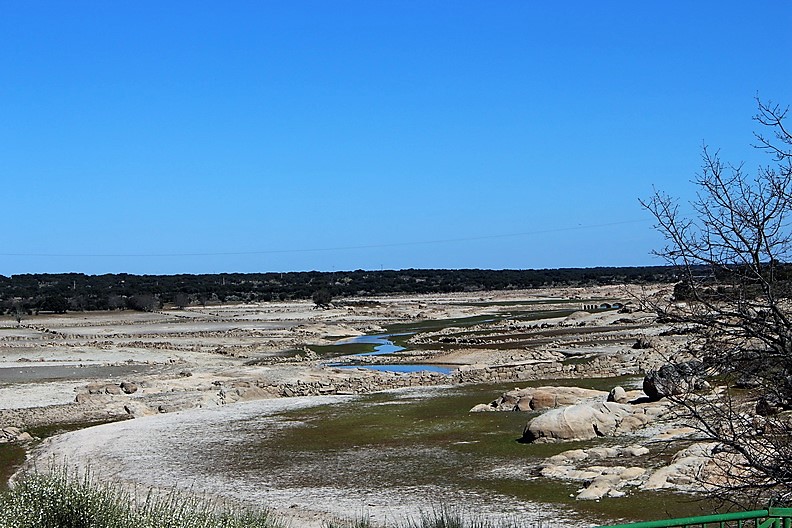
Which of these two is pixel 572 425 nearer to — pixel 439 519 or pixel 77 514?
pixel 439 519

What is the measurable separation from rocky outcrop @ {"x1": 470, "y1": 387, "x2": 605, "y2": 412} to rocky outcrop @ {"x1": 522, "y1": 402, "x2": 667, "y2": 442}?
4.31m

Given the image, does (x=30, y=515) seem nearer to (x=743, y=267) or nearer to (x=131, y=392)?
(x=743, y=267)

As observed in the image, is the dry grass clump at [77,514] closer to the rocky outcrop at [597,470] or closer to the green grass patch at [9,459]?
the rocky outcrop at [597,470]

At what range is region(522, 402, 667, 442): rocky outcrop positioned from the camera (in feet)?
68.8

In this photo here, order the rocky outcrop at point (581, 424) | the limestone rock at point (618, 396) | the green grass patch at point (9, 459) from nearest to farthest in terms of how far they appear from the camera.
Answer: the green grass patch at point (9, 459), the rocky outcrop at point (581, 424), the limestone rock at point (618, 396)

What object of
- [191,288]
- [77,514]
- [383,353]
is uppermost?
[191,288]

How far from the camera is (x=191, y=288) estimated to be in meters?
142

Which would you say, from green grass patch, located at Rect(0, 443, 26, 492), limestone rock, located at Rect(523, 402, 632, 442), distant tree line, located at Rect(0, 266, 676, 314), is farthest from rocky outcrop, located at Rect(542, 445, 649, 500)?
distant tree line, located at Rect(0, 266, 676, 314)

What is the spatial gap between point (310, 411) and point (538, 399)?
7212 mm

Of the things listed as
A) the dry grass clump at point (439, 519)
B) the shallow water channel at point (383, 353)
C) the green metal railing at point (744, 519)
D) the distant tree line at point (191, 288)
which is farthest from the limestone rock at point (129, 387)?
the distant tree line at point (191, 288)

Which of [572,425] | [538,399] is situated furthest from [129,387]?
[572,425]

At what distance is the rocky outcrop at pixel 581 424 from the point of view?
68.8 ft

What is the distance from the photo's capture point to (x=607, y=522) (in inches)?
558

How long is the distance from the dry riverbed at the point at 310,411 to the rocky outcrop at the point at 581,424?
0.63 meters
